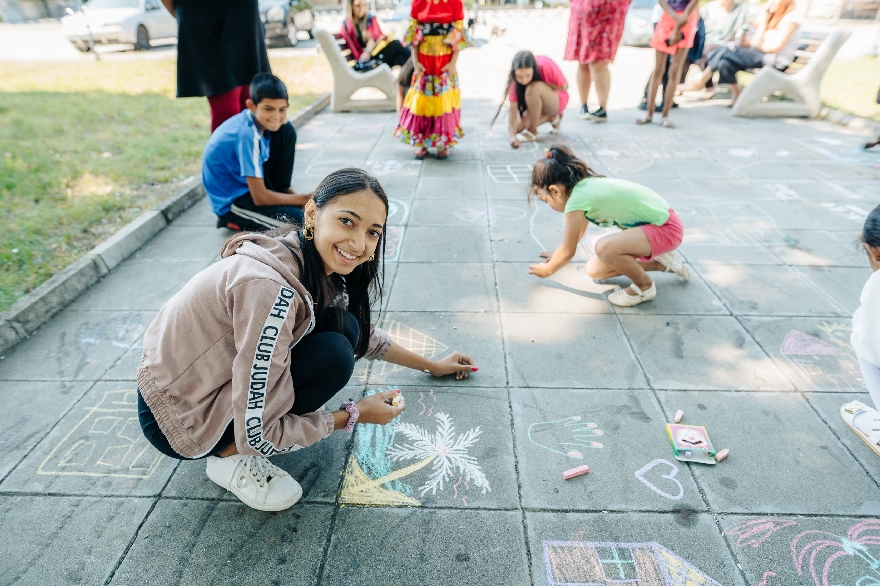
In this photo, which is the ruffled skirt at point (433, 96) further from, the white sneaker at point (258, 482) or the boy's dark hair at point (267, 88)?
the white sneaker at point (258, 482)

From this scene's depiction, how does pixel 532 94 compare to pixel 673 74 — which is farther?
pixel 673 74

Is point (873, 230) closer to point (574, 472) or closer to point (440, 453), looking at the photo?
Answer: point (574, 472)

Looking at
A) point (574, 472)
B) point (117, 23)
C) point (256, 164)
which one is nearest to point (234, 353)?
point (574, 472)

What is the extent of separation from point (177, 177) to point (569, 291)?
3.52 meters

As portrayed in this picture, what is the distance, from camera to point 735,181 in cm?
450

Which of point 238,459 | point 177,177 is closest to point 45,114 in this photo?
point 177,177

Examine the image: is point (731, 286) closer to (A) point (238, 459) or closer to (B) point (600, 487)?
(B) point (600, 487)

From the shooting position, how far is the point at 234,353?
1.51 metres

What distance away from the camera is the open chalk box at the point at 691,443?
1.92 metres

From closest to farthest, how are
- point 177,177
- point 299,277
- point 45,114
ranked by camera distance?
point 299,277 → point 177,177 → point 45,114

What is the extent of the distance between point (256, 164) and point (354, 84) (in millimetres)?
4097

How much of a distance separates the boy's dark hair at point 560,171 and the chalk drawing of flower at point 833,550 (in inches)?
71.8

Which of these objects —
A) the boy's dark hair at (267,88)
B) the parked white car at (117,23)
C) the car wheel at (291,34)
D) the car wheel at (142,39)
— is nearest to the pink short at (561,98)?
the boy's dark hair at (267,88)

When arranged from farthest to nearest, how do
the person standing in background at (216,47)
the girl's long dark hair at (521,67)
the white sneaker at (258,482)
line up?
the girl's long dark hair at (521,67), the person standing in background at (216,47), the white sneaker at (258,482)
